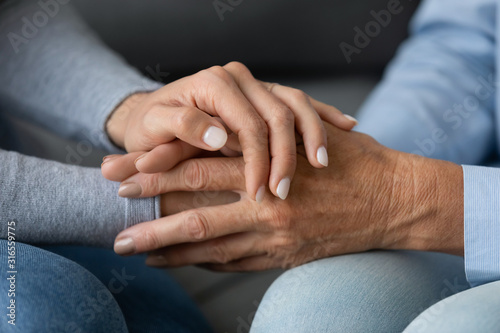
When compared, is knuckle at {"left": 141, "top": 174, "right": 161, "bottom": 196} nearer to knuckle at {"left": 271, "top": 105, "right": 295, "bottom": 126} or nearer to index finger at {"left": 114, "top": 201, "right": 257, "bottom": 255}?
index finger at {"left": 114, "top": 201, "right": 257, "bottom": 255}

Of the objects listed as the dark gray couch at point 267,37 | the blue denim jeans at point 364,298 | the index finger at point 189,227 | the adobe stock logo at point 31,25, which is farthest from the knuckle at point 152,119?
the dark gray couch at point 267,37

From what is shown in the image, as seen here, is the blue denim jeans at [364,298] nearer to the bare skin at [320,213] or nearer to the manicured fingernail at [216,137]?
the bare skin at [320,213]

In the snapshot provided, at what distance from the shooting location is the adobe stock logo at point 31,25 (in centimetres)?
82

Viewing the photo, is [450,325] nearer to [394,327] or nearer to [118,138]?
[394,327]

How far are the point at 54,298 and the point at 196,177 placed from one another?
22 centimetres

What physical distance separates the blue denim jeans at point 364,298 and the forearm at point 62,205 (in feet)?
0.62

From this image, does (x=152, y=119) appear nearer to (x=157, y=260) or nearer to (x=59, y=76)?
(x=157, y=260)

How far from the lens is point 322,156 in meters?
0.60

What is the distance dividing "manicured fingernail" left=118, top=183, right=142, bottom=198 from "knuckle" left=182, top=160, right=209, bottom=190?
0.05 m

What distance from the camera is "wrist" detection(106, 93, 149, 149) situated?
73cm

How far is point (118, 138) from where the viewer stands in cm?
74

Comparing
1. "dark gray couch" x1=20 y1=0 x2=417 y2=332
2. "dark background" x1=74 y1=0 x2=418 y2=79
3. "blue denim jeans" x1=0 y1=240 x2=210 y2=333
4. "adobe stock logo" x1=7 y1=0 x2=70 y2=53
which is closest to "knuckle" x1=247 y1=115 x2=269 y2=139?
"blue denim jeans" x1=0 y1=240 x2=210 y2=333

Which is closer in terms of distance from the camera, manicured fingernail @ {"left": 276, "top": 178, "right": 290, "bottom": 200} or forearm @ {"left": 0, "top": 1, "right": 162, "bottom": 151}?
manicured fingernail @ {"left": 276, "top": 178, "right": 290, "bottom": 200}

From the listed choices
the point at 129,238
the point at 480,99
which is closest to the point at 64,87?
the point at 129,238
